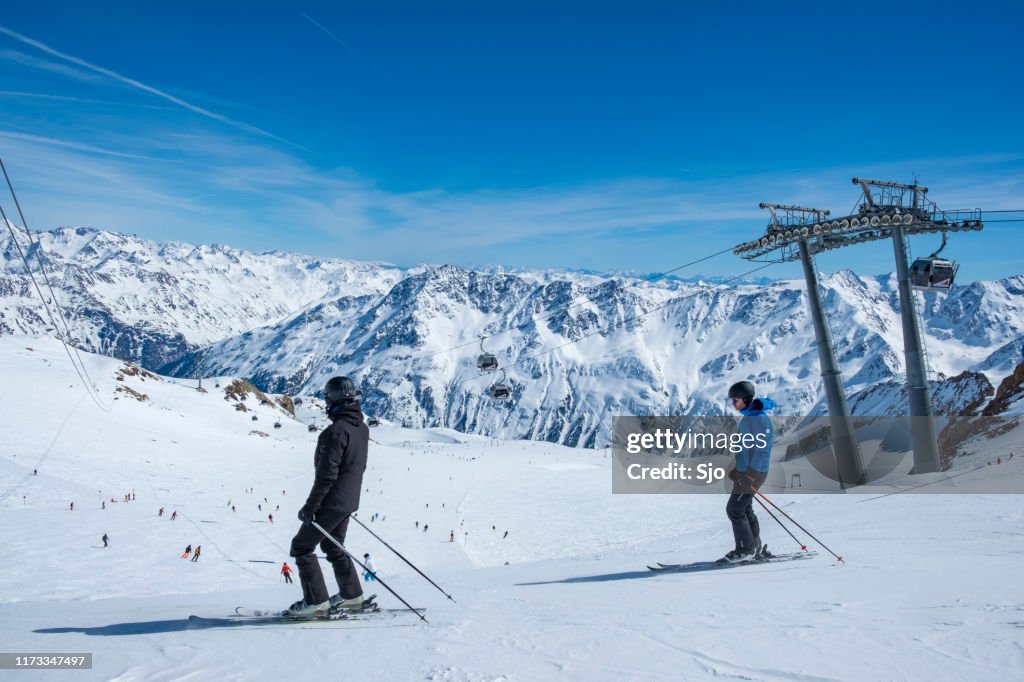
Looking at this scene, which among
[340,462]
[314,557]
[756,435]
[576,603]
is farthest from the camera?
[756,435]

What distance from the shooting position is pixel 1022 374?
33938 millimetres

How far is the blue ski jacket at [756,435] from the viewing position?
9.17 m

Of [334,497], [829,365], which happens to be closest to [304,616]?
[334,497]

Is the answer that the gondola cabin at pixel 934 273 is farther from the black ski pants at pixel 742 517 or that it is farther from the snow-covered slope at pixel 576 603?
the black ski pants at pixel 742 517

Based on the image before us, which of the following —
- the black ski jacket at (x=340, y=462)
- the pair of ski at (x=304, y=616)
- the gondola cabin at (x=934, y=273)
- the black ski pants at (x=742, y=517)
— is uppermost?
the gondola cabin at (x=934, y=273)

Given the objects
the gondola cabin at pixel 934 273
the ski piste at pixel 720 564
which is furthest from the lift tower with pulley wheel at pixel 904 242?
the ski piste at pixel 720 564

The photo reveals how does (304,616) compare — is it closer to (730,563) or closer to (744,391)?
(730,563)

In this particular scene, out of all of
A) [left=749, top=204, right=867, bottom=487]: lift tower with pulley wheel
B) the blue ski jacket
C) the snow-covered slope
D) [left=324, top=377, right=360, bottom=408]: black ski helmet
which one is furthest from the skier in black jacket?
[left=749, top=204, right=867, bottom=487]: lift tower with pulley wheel

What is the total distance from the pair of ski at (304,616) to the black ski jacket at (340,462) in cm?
114

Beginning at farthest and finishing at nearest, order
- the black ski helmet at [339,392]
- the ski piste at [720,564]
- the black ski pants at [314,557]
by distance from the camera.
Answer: the ski piste at [720,564], the black ski helmet at [339,392], the black ski pants at [314,557]

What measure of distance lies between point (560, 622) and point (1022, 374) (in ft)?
125

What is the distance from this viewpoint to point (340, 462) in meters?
7.02

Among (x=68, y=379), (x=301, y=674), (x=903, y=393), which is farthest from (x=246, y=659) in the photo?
(x=903, y=393)

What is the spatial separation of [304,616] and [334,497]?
135 centimetres
